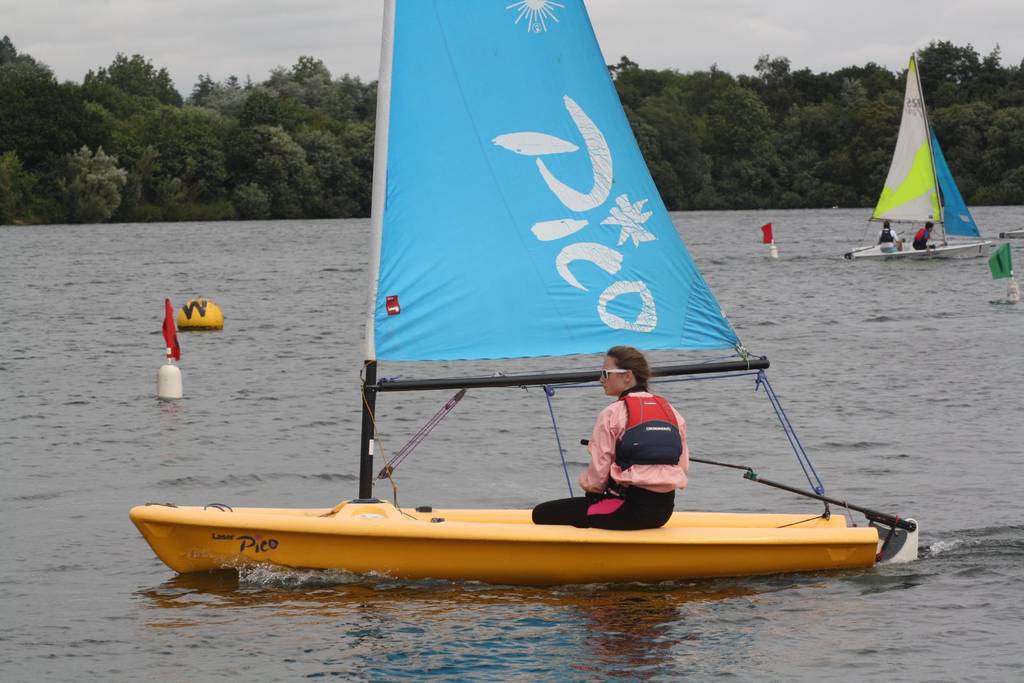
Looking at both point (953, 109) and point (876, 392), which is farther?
point (953, 109)

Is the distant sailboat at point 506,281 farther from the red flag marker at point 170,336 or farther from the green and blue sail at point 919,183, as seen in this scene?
the green and blue sail at point 919,183

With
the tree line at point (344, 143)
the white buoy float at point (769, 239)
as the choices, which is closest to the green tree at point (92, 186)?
the tree line at point (344, 143)

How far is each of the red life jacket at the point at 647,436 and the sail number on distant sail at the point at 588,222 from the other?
3.27 feet

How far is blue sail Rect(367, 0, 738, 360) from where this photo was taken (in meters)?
11.5

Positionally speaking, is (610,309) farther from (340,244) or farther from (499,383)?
(340,244)

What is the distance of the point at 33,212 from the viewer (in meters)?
92.5

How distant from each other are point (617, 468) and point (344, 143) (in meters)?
97.1

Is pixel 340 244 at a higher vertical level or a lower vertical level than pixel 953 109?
lower

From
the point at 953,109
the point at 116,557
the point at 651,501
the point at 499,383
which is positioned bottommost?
the point at 116,557

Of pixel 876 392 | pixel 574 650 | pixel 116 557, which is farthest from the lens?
pixel 876 392

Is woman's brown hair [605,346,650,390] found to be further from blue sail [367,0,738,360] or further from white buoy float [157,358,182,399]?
white buoy float [157,358,182,399]

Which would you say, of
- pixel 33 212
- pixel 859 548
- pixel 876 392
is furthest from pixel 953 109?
pixel 859 548

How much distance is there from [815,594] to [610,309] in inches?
103

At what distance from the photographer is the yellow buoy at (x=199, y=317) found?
34631 millimetres
